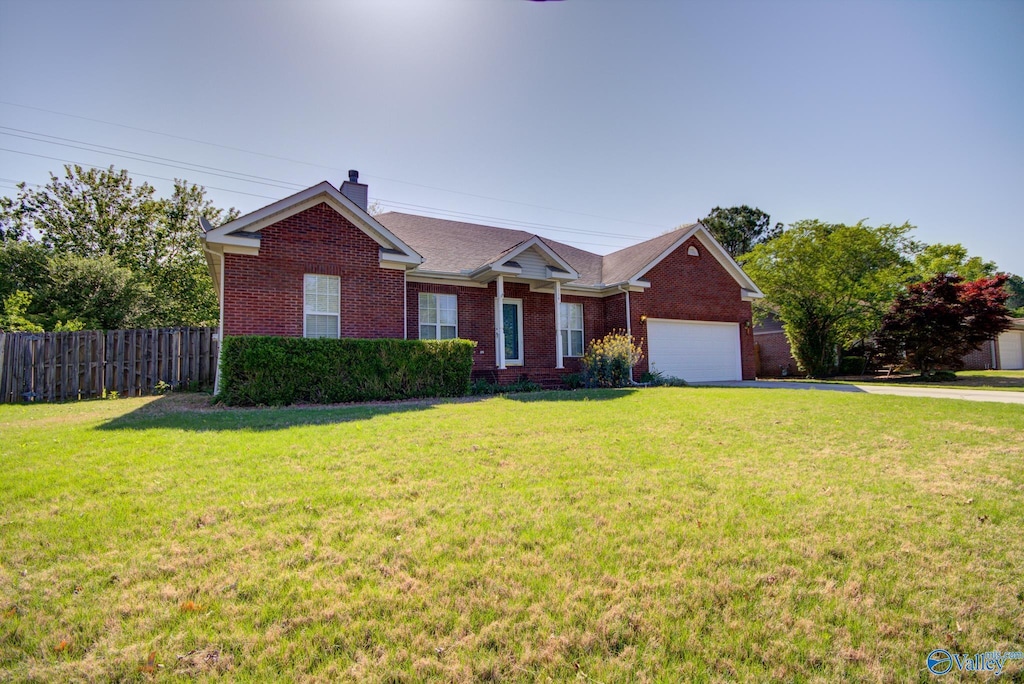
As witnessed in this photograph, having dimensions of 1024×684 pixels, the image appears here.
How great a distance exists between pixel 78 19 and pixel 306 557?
13227 millimetres

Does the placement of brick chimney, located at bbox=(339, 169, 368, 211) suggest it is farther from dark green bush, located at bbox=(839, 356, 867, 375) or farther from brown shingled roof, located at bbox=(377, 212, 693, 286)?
dark green bush, located at bbox=(839, 356, 867, 375)

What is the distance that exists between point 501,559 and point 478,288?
486 inches

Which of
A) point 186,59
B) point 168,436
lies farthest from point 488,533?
point 186,59

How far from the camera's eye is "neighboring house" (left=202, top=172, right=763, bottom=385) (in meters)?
11.4

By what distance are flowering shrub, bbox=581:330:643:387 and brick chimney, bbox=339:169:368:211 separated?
876cm

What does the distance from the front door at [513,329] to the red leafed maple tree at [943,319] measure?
16407 millimetres

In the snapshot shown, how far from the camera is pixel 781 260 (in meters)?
22.6

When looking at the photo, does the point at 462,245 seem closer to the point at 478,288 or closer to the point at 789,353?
the point at 478,288

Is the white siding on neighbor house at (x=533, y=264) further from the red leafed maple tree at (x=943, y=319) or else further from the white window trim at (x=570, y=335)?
the red leafed maple tree at (x=943, y=319)

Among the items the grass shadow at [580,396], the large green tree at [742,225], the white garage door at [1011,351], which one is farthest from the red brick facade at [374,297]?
the large green tree at [742,225]

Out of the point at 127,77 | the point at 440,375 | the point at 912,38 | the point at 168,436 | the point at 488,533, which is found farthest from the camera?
the point at 127,77

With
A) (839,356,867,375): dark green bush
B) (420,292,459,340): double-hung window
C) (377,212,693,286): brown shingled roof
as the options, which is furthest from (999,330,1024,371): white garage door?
(420,292,459,340): double-hung window

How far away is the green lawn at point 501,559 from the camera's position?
216cm

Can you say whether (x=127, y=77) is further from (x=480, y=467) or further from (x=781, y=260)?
(x=781, y=260)
